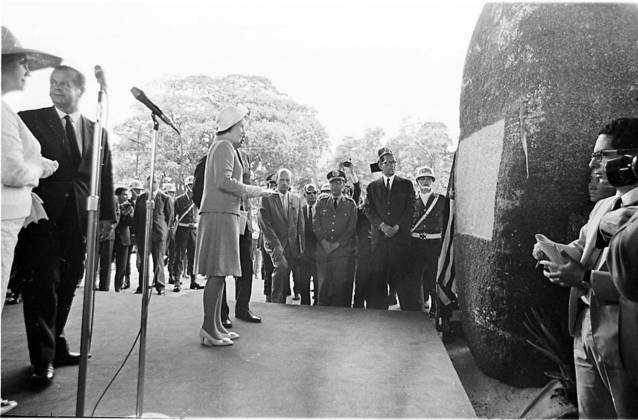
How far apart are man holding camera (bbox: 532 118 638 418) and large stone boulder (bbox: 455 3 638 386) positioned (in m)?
0.31

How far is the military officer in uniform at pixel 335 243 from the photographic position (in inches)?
146

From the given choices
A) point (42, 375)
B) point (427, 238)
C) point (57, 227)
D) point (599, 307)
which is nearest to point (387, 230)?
point (427, 238)

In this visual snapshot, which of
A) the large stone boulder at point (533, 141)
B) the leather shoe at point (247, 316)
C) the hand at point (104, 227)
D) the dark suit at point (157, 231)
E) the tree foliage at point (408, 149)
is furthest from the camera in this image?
the dark suit at point (157, 231)

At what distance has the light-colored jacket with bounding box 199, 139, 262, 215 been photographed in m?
2.41

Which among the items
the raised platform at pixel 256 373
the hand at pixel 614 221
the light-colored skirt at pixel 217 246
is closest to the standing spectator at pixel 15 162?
the raised platform at pixel 256 373

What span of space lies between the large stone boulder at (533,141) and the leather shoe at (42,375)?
6.60 feet

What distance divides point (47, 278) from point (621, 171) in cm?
235

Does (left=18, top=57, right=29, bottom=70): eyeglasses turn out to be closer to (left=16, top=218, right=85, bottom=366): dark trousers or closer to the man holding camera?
(left=16, top=218, right=85, bottom=366): dark trousers

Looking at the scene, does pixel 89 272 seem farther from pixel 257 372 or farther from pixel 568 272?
pixel 568 272

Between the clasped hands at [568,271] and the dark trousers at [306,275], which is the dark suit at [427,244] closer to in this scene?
the dark trousers at [306,275]

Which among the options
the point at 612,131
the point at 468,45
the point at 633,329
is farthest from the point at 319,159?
the point at 633,329

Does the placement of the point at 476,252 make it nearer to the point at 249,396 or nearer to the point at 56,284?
the point at 249,396

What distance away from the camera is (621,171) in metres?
1.26

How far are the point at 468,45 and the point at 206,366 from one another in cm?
220
